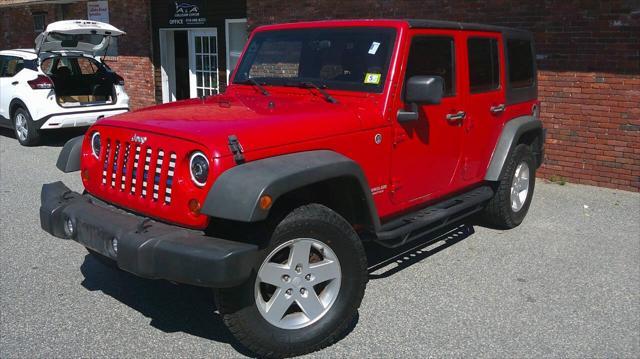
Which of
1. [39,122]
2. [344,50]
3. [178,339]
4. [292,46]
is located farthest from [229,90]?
[39,122]

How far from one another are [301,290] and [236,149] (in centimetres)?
89

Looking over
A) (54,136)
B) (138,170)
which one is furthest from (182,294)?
(54,136)

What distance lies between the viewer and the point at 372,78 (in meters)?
4.08

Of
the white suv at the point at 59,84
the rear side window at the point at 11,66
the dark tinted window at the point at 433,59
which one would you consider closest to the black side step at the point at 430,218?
the dark tinted window at the point at 433,59

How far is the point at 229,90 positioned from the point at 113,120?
1233mm

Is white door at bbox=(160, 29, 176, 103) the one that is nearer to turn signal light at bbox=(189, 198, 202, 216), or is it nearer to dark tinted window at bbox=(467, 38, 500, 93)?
dark tinted window at bbox=(467, 38, 500, 93)

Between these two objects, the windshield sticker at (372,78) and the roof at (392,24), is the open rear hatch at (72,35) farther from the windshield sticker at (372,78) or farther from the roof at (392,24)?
the windshield sticker at (372,78)

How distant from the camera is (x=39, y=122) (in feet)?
31.5

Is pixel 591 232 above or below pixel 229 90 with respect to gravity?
below

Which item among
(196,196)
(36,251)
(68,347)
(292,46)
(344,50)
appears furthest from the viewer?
(36,251)

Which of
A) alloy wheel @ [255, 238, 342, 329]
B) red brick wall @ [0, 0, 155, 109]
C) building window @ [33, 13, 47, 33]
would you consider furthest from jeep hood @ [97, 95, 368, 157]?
building window @ [33, 13, 47, 33]

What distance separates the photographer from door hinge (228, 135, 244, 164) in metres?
3.12

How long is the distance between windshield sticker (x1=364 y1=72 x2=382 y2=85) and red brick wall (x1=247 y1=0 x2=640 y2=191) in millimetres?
4587

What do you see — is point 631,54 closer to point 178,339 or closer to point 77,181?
point 178,339
